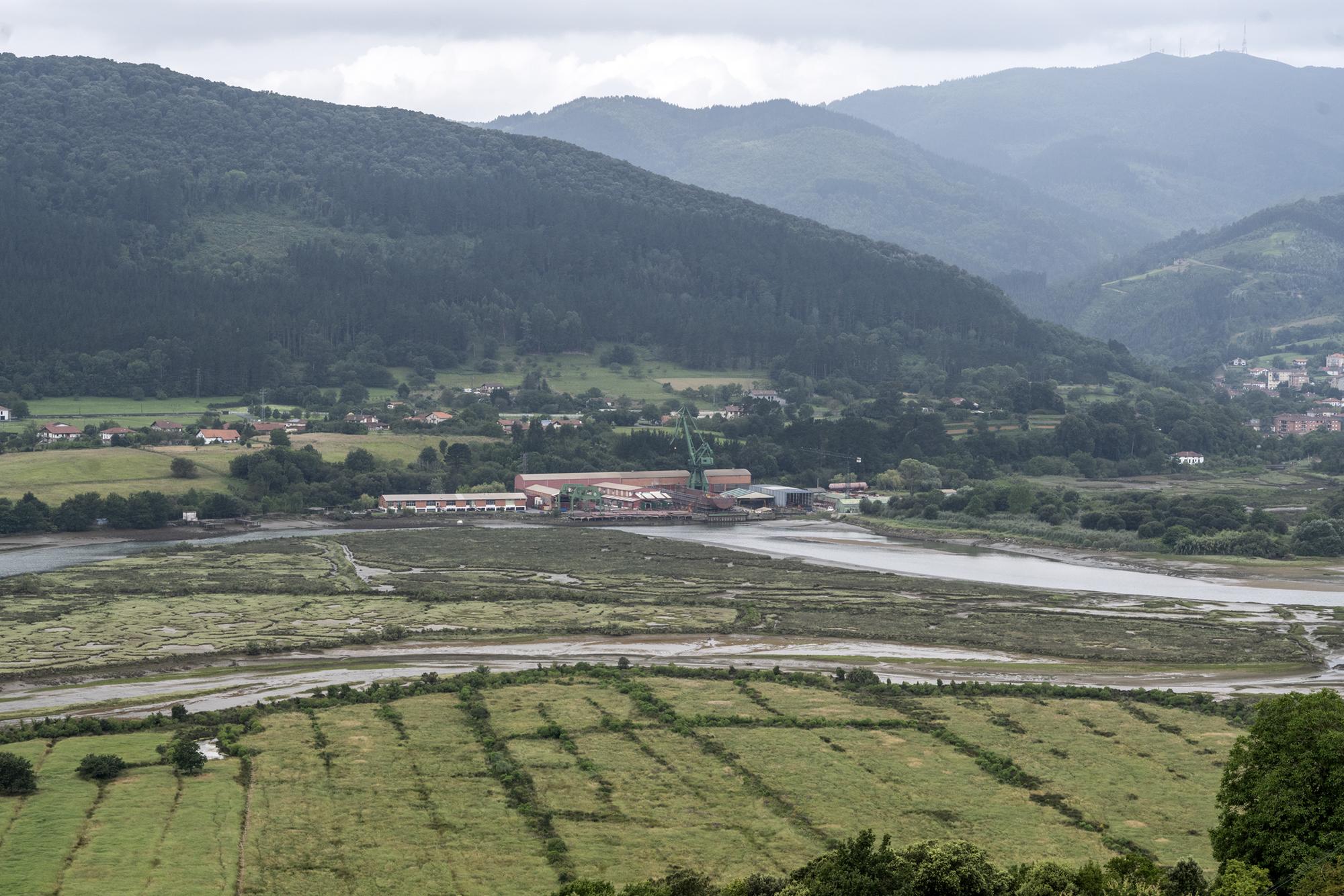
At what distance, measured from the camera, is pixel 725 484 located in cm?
11975

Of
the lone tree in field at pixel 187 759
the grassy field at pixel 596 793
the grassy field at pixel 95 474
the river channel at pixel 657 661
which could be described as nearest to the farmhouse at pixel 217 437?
the grassy field at pixel 95 474

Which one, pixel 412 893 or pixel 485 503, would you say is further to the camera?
pixel 485 503

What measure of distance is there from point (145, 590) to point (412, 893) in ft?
139

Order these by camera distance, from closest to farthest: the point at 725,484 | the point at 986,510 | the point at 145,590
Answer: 1. the point at 145,590
2. the point at 986,510
3. the point at 725,484

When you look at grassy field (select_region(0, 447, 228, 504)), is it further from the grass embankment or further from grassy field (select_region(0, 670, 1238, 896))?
grassy field (select_region(0, 670, 1238, 896))

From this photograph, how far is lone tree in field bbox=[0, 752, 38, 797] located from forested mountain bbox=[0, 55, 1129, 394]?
103981 mm

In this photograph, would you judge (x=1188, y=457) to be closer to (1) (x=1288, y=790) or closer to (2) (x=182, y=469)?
(2) (x=182, y=469)

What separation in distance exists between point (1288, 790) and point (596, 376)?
13759 centimetres

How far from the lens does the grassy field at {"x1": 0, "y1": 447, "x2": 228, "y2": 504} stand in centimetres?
9469

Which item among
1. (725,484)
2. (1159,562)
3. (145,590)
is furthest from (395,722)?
(725,484)

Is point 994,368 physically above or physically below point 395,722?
above

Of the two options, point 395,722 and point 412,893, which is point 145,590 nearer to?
point 395,722

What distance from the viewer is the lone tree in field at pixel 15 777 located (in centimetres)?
3334

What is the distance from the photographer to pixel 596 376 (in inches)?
6393
